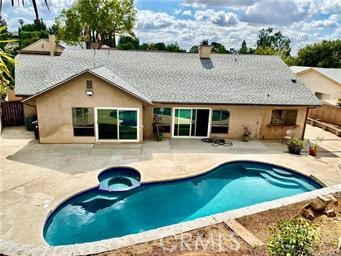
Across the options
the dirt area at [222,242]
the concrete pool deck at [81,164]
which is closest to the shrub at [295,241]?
the dirt area at [222,242]

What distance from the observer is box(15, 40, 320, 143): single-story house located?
49.3 feet

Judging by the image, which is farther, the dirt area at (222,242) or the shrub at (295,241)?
the dirt area at (222,242)

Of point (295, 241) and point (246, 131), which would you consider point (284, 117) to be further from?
point (295, 241)

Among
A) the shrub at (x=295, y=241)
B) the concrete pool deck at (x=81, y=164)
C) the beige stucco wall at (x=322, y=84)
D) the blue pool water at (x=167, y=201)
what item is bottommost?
the blue pool water at (x=167, y=201)

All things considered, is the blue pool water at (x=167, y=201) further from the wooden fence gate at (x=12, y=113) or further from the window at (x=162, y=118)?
the wooden fence gate at (x=12, y=113)

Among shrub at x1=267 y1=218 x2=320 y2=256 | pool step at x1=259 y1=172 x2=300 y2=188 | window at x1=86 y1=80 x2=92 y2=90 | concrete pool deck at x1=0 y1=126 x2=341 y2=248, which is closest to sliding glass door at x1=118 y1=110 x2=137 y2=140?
concrete pool deck at x1=0 y1=126 x2=341 y2=248

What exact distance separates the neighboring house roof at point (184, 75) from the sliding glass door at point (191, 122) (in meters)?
0.99

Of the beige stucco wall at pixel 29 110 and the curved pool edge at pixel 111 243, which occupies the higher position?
the beige stucco wall at pixel 29 110

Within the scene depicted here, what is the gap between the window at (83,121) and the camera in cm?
1527

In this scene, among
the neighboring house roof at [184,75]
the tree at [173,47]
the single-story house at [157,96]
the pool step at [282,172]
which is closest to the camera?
the pool step at [282,172]

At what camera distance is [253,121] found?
17484 mm

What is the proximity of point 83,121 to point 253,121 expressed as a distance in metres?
10.9

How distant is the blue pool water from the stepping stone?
2426mm

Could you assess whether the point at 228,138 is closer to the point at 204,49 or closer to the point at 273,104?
the point at 273,104
